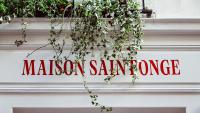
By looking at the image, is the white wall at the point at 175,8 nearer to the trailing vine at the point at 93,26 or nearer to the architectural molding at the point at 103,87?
the trailing vine at the point at 93,26

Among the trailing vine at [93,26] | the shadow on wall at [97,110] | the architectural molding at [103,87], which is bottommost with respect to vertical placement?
the shadow on wall at [97,110]

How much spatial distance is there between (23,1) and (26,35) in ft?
1.65

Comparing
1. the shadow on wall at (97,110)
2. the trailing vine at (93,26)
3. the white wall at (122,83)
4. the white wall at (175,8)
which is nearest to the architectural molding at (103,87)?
the white wall at (122,83)

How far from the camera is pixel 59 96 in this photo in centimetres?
679

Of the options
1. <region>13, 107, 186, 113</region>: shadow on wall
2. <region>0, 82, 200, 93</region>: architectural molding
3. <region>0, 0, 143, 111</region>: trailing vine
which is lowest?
<region>13, 107, 186, 113</region>: shadow on wall

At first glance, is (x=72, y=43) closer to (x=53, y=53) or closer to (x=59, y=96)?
(x=53, y=53)

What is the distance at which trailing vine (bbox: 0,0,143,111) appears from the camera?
22.0ft

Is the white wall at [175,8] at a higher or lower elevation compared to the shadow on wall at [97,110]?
→ higher

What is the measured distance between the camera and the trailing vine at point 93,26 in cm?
670

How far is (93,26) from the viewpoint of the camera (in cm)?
669

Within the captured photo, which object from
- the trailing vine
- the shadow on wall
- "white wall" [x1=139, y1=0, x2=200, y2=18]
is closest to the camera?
the trailing vine

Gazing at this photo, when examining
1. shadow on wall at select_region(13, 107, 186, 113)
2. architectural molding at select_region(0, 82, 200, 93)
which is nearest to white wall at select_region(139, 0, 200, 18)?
architectural molding at select_region(0, 82, 200, 93)

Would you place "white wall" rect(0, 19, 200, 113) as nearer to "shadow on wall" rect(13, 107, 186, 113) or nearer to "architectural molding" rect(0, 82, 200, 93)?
"architectural molding" rect(0, 82, 200, 93)

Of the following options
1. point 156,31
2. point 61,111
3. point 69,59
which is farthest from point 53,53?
point 156,31
